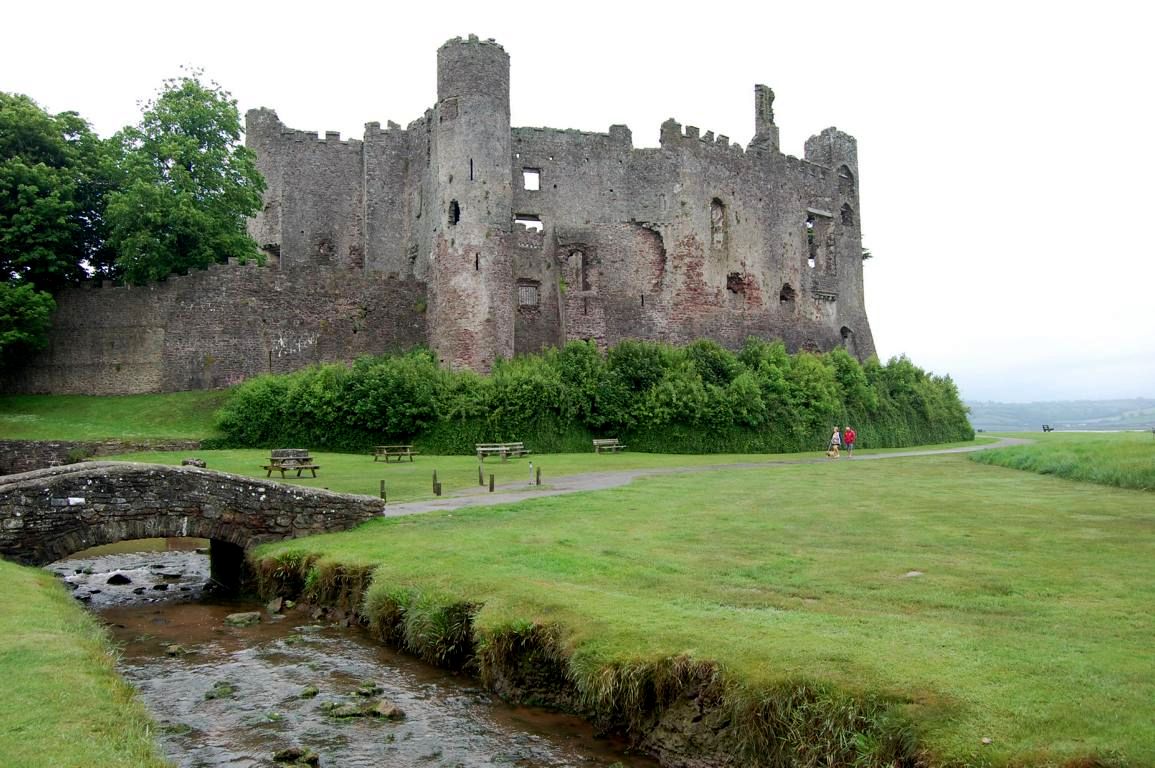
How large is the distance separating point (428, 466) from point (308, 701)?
19305mm

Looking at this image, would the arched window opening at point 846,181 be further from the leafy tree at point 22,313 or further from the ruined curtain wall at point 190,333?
the leafy tree at point 22,313

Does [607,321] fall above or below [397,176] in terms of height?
below

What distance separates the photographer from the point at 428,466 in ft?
95.9

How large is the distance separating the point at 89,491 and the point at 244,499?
2305 millimetres

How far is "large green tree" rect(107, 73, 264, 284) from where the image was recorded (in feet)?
125

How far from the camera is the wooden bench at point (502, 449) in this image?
105 ft

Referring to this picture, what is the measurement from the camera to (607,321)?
4544 cm

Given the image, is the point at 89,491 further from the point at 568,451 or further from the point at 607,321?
the point at 607,321

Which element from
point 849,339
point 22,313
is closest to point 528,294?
point 22,313

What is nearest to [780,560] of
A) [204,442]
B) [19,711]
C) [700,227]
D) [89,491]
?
[19,711]

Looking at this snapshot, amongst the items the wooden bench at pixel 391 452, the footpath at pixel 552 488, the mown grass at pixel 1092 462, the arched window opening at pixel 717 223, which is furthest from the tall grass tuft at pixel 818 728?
the arched window opening at pixel 717 223

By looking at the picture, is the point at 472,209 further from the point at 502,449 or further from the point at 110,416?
the point at 110,416

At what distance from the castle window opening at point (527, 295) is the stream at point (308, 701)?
31.1 metres

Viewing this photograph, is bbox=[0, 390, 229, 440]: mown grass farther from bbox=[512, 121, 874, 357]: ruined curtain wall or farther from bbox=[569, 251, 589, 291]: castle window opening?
bbox=[569, 251, 589, 291]: castle window opening
